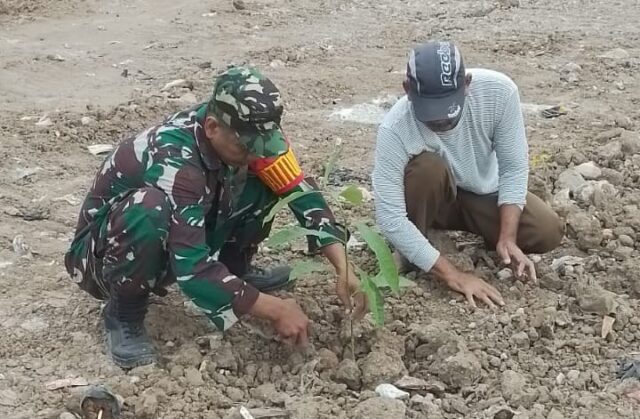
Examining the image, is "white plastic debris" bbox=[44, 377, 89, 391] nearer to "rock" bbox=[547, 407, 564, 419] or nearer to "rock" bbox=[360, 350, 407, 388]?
"rock" bbox=[360, 350, 407, 388]

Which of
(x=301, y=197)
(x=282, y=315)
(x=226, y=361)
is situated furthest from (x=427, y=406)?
(x=301, y=197)

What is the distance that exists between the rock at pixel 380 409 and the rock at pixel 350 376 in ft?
0.58

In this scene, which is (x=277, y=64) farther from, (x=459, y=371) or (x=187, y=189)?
(x=459, y=371)

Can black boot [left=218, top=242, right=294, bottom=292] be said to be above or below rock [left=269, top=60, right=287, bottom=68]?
above

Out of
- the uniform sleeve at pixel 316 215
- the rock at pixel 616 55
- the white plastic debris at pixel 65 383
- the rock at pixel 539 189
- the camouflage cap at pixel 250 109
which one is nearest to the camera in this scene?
the camouflage cap at pixel 250 109

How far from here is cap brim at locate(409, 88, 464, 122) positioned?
331 cm

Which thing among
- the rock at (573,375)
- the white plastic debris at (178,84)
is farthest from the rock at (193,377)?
the white plastic debris at (178,84)

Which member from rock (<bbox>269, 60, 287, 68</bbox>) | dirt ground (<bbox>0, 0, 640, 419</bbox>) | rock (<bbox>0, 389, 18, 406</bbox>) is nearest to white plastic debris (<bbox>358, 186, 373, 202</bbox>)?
dirt ground (<bbox>0, 0, 640, 419</bbox>)

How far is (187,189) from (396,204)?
0.89 metres

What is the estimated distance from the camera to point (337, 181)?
500 cm

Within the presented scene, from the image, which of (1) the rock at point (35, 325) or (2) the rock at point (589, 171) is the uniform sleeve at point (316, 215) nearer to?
(1) the rock at point (35, 325)

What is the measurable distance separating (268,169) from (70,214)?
1677mm

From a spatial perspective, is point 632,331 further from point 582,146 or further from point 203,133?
point 582,146

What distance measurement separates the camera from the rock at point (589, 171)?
15.8 ft
